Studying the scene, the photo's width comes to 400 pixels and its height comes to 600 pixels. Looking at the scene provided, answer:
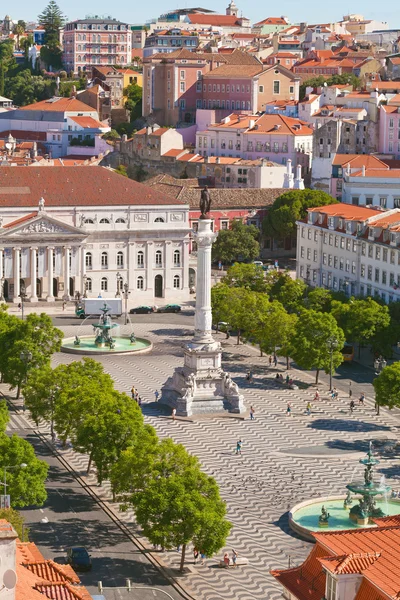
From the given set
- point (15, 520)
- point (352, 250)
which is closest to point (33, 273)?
point (352, 250)

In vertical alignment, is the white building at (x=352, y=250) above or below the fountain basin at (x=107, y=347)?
above

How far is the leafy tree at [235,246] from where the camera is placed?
15588 centimetres

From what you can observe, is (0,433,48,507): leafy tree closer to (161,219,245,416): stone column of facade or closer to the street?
the street

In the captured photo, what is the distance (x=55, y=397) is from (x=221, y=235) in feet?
242

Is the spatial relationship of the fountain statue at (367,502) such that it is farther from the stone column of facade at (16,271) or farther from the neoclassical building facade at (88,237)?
the stone column of facade at (16,271)

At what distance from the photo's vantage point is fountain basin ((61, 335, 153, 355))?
11394 cm

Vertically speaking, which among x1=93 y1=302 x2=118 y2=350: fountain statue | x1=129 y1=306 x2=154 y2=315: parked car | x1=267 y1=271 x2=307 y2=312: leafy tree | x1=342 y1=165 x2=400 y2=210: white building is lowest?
x1=129 y1=306 x2=154 y2=315: parked car

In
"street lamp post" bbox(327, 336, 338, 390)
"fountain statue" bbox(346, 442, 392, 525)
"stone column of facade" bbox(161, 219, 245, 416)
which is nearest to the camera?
"fountain statue" bbox(346, 442, 392, 525)

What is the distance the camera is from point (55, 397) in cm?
8431

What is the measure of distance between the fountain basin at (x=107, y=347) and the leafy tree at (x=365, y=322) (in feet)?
49.1

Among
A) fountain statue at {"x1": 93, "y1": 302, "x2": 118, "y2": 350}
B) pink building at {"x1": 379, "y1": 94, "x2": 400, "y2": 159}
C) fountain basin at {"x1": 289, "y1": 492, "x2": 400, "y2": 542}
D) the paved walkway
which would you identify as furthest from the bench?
pink building at {"x1": 379, "y1": 94, "x2": 400, "y2": 159}

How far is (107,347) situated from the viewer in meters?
116

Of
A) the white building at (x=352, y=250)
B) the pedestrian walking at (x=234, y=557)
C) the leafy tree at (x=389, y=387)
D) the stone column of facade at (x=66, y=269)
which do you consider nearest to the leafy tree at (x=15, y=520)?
the pedestrian walking at (x=234, y=557)

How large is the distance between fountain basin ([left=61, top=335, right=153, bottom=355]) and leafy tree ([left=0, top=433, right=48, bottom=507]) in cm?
4302
